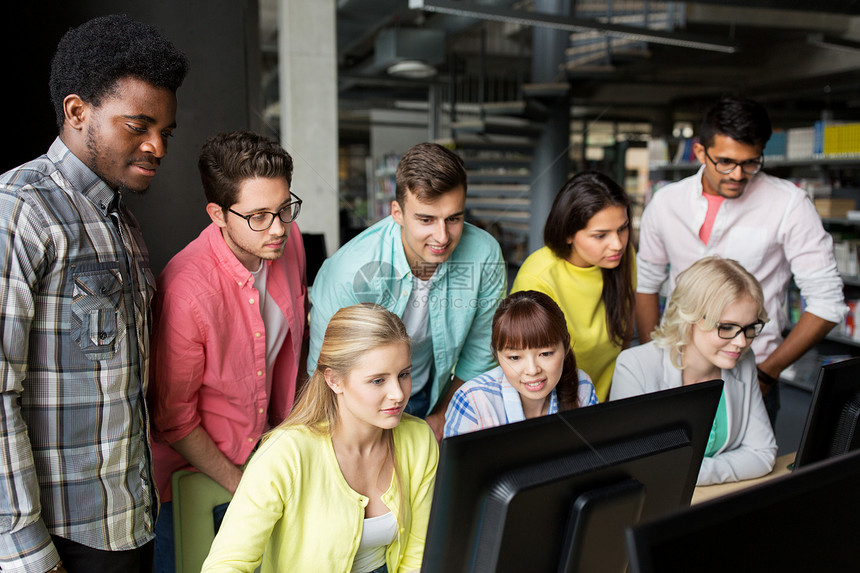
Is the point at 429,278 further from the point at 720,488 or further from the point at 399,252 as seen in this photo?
the point at 720,488

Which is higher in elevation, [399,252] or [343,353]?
[399,252]

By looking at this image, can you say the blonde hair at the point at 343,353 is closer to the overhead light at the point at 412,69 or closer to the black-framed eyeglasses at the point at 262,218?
the black-framed eyeglasses at the point at 262,218

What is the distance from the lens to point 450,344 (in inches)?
66.9

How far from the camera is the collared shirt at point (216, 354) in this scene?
1.33 meters

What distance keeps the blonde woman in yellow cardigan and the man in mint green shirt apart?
0.29 m

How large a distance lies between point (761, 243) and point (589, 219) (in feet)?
2.10

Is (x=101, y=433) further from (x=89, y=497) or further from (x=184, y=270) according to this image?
(x=184, y=270)

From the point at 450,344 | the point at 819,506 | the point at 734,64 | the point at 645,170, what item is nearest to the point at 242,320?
the point at 450,344

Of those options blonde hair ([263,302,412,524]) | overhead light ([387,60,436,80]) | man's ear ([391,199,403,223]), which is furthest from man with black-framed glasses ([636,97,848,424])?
overhead light ([387,60,436,80])

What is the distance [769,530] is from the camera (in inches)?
25.7

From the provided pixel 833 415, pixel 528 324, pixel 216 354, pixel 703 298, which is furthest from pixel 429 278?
pixel 833 415

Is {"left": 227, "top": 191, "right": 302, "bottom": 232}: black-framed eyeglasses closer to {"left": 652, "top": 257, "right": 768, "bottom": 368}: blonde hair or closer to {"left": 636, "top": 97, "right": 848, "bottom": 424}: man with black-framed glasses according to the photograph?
{"left": 652, "top": 257, "right": 768, "bottom": 368}: blonde hair

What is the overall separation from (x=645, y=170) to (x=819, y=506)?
632 cm

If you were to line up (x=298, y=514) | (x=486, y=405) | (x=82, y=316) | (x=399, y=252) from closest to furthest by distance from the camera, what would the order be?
(x=82, y=316)
(x=298, y=514)
(x=486, y=405)
(x=399, y=252)
